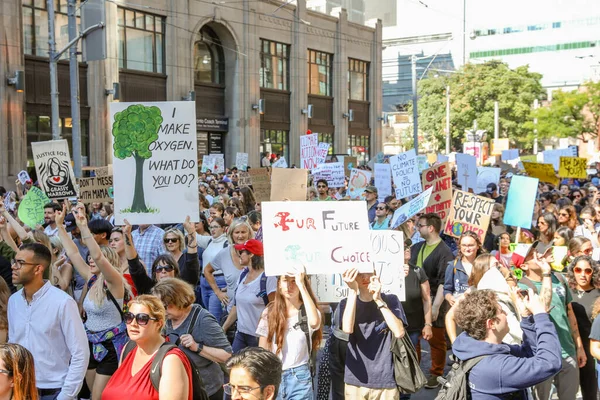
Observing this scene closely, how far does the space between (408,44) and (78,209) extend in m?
106

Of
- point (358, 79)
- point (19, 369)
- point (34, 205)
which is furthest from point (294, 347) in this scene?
point (358, 79)

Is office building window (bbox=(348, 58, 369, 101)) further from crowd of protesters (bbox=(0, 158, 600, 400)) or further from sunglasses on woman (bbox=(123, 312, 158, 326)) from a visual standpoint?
sunglasses on woman (bbox=(123, 312, 158, 326))

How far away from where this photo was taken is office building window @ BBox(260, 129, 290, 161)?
40.5m

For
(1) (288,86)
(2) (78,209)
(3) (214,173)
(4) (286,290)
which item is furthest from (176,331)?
(1) (288,86)

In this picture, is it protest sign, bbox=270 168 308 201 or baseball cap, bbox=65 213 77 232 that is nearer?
baseball cap, bbox=65 213 77 232

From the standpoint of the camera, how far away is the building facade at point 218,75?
2770 cm

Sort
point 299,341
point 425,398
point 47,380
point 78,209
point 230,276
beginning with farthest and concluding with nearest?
1. point 230,276
2. point 425,398
3. point 78,209
4. point 299,341
5. point 47,380

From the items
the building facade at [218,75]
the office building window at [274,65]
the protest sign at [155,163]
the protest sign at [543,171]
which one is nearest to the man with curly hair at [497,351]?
the protest sign at [155,163]

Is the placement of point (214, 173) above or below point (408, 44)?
below

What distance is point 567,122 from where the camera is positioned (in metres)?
64.4

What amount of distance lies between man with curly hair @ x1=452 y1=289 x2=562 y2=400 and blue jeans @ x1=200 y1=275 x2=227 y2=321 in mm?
4559

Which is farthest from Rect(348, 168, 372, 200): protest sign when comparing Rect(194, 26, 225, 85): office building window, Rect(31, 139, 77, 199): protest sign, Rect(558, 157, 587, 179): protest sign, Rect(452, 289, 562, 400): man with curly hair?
Rect(194, 26, 225, 85): office building window

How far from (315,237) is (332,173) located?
13.5 metres

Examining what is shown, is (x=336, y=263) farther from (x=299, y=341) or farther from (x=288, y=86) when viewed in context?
(x=288, y=86)
